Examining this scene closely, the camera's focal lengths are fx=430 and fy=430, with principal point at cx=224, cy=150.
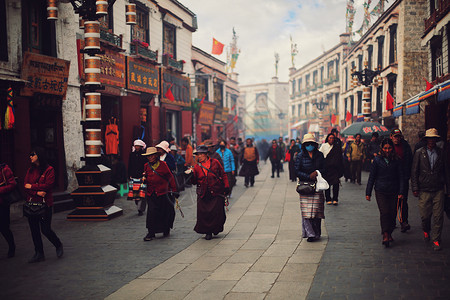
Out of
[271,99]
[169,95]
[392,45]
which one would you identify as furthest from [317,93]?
[169,95]

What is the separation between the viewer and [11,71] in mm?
10562

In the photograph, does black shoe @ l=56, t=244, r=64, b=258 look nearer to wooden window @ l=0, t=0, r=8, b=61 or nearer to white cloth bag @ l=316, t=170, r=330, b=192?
white cloth bag @ l=316, t=170, r=330, b=192

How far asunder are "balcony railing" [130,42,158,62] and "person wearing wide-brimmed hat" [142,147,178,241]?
32.4ft

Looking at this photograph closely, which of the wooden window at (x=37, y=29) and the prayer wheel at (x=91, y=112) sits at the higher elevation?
the wooden window at (x=37, y=29)

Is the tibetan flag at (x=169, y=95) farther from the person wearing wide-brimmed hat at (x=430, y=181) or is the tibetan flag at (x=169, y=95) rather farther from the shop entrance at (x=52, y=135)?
the person wearing wide-brimmed hat at (x=430, y=181)

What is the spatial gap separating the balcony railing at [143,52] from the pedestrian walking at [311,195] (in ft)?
36.8

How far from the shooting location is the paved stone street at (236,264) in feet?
16.3

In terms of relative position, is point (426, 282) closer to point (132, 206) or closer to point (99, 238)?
point (99, 238)

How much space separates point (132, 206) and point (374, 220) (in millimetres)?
6302

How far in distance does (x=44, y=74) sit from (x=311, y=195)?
26.1 feet

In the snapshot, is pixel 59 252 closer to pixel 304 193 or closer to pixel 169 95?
pixel 304 193

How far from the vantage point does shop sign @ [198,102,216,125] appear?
25.8m

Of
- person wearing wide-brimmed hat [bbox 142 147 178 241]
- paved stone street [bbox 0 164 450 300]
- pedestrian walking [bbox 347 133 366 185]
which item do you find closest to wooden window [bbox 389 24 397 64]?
pedestrian walking [bbox 347 133 366 185]

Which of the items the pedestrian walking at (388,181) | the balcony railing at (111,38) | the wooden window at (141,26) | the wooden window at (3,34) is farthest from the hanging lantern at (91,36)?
the wooden window at (141,26)
